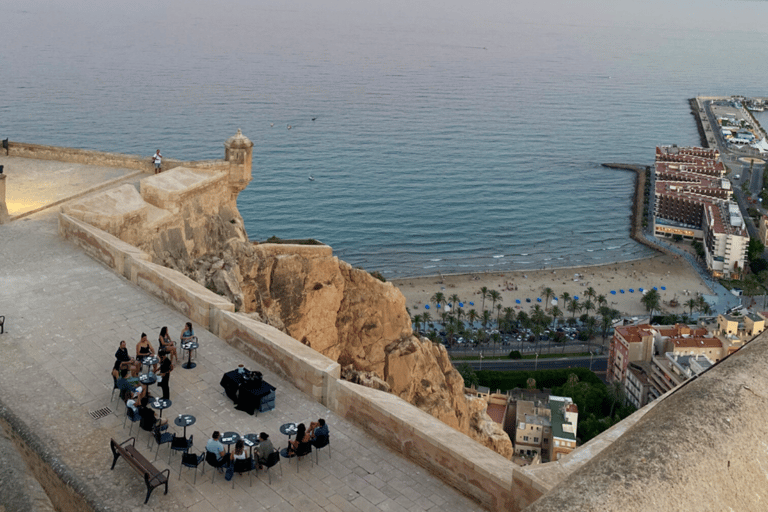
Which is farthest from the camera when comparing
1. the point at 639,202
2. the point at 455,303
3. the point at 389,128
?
the point at 389,128

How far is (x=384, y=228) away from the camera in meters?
80.5

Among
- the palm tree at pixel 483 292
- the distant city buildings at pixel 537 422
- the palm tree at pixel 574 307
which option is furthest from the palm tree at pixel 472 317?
the distant city buildings at pixel 537 422

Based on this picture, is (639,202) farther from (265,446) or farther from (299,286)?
(265,446)

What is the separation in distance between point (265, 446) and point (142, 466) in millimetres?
1760


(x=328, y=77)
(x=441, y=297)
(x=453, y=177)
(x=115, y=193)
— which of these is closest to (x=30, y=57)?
(x=328, y=77)

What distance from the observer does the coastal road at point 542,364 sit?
6562 cm

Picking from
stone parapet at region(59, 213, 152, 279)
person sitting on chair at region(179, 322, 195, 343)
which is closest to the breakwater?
stone parapet at region(59, 213, 152, 279)

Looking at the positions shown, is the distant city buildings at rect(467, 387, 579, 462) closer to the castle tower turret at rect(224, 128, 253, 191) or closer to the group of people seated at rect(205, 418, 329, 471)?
the castle tower turret at rect(224, 128, 253, 191)

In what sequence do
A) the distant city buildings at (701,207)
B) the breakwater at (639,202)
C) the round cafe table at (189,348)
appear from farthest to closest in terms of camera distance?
the breakwater at (639,202)
the distant city buildings at (701,207)
the round cafe table at (189,348)

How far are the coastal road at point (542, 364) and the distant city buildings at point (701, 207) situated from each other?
25.0 m

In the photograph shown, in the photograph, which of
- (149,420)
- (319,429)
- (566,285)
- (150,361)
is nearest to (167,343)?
(150,361)

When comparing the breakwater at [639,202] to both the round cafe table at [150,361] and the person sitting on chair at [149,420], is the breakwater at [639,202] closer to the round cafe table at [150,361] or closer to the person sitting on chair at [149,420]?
the round cafe table at [150,361]

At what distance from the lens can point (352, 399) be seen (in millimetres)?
13961

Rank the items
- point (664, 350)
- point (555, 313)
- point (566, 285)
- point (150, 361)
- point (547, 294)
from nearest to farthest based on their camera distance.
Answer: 1. point (150, 361)
2. point (664, 350)
3. point (555, 313)
4. point (547, 294)
5. point (566, 285)
